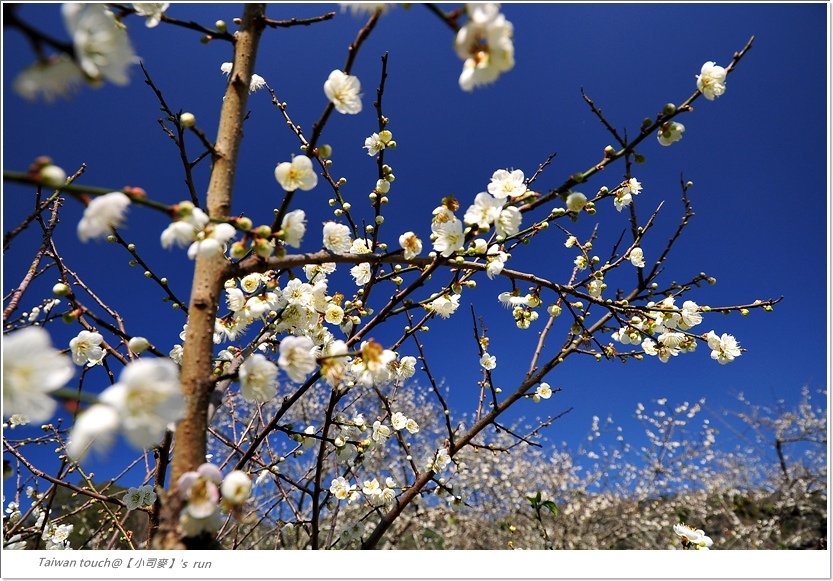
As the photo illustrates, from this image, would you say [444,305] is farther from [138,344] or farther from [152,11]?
[152,11]

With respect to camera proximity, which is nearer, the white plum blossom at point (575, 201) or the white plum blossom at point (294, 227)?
the white plum blossom at point (294, 227)

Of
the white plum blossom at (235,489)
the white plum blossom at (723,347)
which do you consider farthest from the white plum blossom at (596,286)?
the white plum blossom at (235,489)

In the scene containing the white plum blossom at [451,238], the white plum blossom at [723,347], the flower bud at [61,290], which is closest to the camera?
the flower bud at [61,290]

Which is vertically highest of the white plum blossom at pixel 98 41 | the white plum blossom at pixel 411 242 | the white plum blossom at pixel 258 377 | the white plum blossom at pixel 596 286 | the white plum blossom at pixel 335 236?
the white plum blossom at pixel 596 286

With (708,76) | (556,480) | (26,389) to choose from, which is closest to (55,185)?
(26,389)

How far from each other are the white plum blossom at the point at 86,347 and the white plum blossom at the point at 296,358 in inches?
35.0

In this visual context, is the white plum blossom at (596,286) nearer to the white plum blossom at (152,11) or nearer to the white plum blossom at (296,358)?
the white plum blossom at (296,358)

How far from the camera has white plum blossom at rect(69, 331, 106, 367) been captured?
1.54 meters

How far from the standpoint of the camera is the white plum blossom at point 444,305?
6.15 ft

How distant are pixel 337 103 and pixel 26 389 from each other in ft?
3.02

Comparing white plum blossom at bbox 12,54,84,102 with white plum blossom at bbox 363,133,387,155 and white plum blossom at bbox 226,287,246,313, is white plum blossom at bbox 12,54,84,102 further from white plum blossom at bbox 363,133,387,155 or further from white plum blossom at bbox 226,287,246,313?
white plum blossom at bbox 363,133,387,155

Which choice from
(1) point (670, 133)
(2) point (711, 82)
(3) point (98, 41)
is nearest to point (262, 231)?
(3) point (98, 41)

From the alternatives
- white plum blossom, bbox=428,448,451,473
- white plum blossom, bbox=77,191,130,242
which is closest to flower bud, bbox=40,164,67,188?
white plum blossom, bbox=77,191,130,242

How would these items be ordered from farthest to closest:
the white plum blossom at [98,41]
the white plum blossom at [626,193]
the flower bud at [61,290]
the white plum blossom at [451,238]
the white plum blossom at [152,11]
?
the white plum blossom at [626,193] < the white plum blossom at [451,238] < the flower bud at [61,290] < the white plum blossom at [152,11] < the white plum blossom at [98,41]
